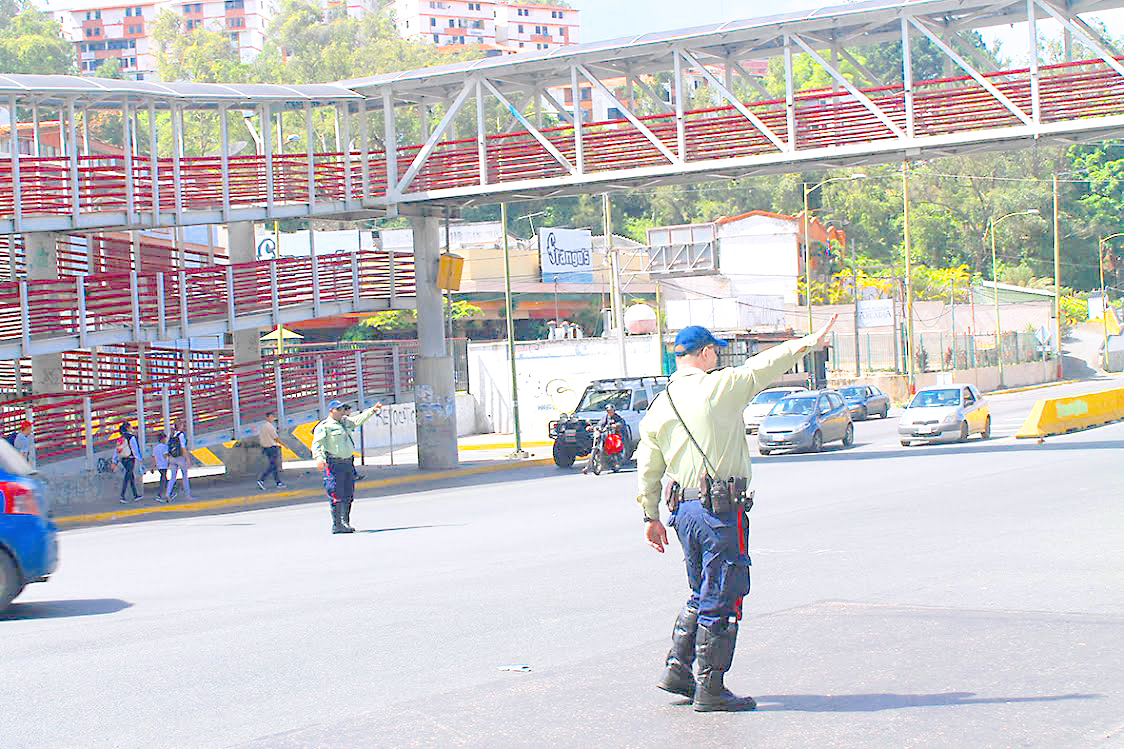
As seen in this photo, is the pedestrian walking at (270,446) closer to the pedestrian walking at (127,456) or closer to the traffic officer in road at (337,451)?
the pedestrian walking at (127,456)

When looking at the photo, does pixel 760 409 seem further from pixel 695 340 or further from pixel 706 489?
pixel 706 489

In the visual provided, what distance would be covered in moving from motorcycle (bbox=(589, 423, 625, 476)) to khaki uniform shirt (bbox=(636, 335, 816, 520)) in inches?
873

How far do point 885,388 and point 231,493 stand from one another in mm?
42039

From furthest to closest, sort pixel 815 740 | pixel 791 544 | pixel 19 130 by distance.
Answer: pixel 19 130
pixel 791 544
pixel 815 740

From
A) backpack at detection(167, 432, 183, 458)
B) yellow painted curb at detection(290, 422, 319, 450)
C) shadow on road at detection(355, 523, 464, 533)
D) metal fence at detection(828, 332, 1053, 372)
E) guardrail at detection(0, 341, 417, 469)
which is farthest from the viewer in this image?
metal fence at detection(828, 332, 1053, 372)

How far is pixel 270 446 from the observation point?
2988 cm

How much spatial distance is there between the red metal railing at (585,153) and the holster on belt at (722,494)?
880 inches

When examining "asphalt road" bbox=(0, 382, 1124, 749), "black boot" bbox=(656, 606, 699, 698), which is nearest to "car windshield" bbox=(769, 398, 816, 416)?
"asphalt road" bbox=(0, 382, 1124, 749)

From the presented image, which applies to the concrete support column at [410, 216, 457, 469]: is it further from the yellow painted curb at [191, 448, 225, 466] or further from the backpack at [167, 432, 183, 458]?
the yellow painted curb at [191, 448, 225, 466]

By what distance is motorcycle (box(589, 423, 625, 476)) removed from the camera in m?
29.4

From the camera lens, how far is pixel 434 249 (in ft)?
111

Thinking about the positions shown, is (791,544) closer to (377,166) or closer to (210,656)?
(210,656)

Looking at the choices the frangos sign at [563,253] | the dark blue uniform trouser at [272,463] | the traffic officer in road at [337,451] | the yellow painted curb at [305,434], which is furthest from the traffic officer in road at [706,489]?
the frangos sign at [563,253]

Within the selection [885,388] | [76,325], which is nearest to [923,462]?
[76,325]
